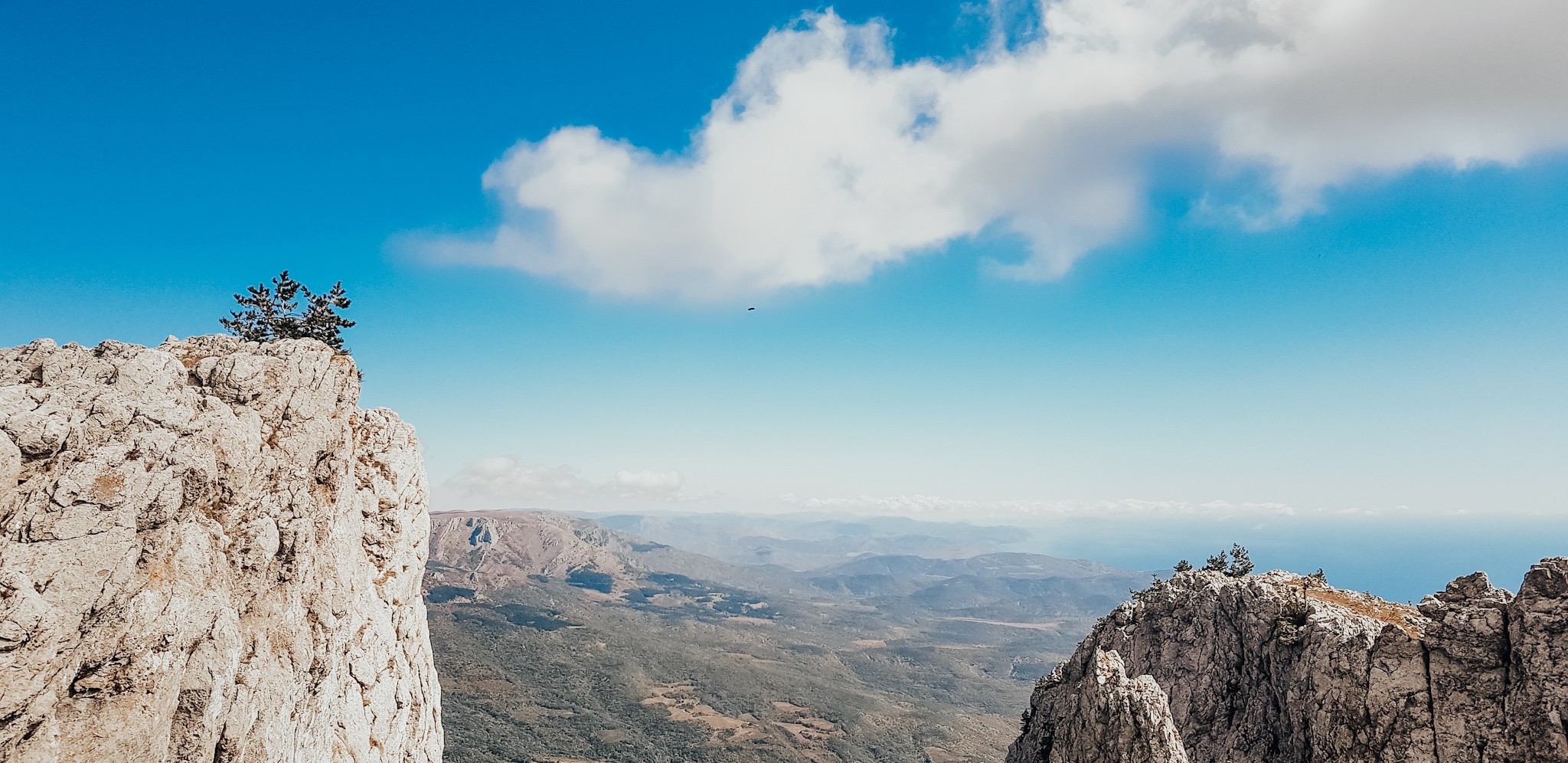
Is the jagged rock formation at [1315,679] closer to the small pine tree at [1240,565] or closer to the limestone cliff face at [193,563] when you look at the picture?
the small pine tree at [1240,565]

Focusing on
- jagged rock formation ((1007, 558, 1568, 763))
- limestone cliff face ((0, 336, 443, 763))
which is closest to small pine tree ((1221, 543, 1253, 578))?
jagged rock formation ((1007, 558, 1568, 763))

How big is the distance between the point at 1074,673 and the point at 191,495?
50064mm

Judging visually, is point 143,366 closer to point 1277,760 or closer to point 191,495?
point 191,495

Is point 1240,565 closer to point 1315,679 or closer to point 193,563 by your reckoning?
point 1315,679

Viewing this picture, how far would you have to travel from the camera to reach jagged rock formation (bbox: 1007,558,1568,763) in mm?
21891

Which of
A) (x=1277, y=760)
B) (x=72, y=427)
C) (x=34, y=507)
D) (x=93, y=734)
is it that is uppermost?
(x=72, y=427)

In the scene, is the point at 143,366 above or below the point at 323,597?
above

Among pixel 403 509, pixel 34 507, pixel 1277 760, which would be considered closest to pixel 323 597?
pixel 403 509

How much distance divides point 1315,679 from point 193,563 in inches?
2025

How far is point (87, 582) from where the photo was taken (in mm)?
25656

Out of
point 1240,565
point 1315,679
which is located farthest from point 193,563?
point 1240,565

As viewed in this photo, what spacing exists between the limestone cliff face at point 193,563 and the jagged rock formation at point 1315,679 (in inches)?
1641

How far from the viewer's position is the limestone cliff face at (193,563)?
80.9ft

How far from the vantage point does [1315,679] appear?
28.4m
